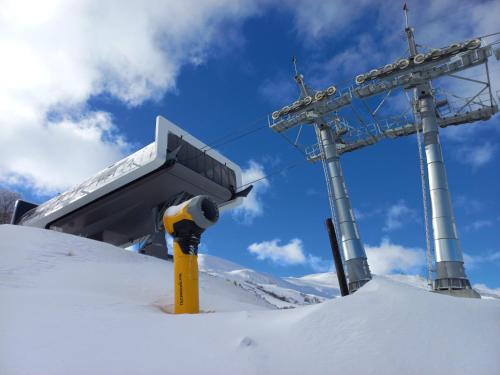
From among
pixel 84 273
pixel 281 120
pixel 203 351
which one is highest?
pixel 281 120

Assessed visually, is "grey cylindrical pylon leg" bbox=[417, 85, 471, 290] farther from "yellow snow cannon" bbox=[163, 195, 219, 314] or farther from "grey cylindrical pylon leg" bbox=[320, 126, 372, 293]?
"yellow snow cannon" bbox=[163, 195, 219, 314]

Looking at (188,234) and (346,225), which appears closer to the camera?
(188,234)

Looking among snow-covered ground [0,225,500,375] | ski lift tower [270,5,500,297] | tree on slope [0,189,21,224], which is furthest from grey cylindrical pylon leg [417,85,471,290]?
tree on slope [0,189,21,224]

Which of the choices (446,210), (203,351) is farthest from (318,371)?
(446,210)

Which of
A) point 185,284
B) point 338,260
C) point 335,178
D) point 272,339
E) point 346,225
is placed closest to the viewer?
point 272,339

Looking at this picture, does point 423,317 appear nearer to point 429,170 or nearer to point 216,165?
point 429,170

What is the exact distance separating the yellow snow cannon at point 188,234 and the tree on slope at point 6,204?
58.4 meters

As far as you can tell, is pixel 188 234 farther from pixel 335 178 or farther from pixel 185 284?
pixel 335 178

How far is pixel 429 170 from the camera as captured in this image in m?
15.5

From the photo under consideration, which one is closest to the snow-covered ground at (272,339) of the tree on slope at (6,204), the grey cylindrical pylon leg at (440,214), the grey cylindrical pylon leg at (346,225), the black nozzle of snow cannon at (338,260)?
the black nozzle of snow cannon at (338,260)

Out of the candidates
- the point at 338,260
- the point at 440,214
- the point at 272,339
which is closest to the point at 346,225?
the point at 440,214

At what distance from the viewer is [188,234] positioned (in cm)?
673

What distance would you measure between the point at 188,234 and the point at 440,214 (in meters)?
11.6

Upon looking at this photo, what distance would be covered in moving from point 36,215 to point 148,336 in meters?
33.3
